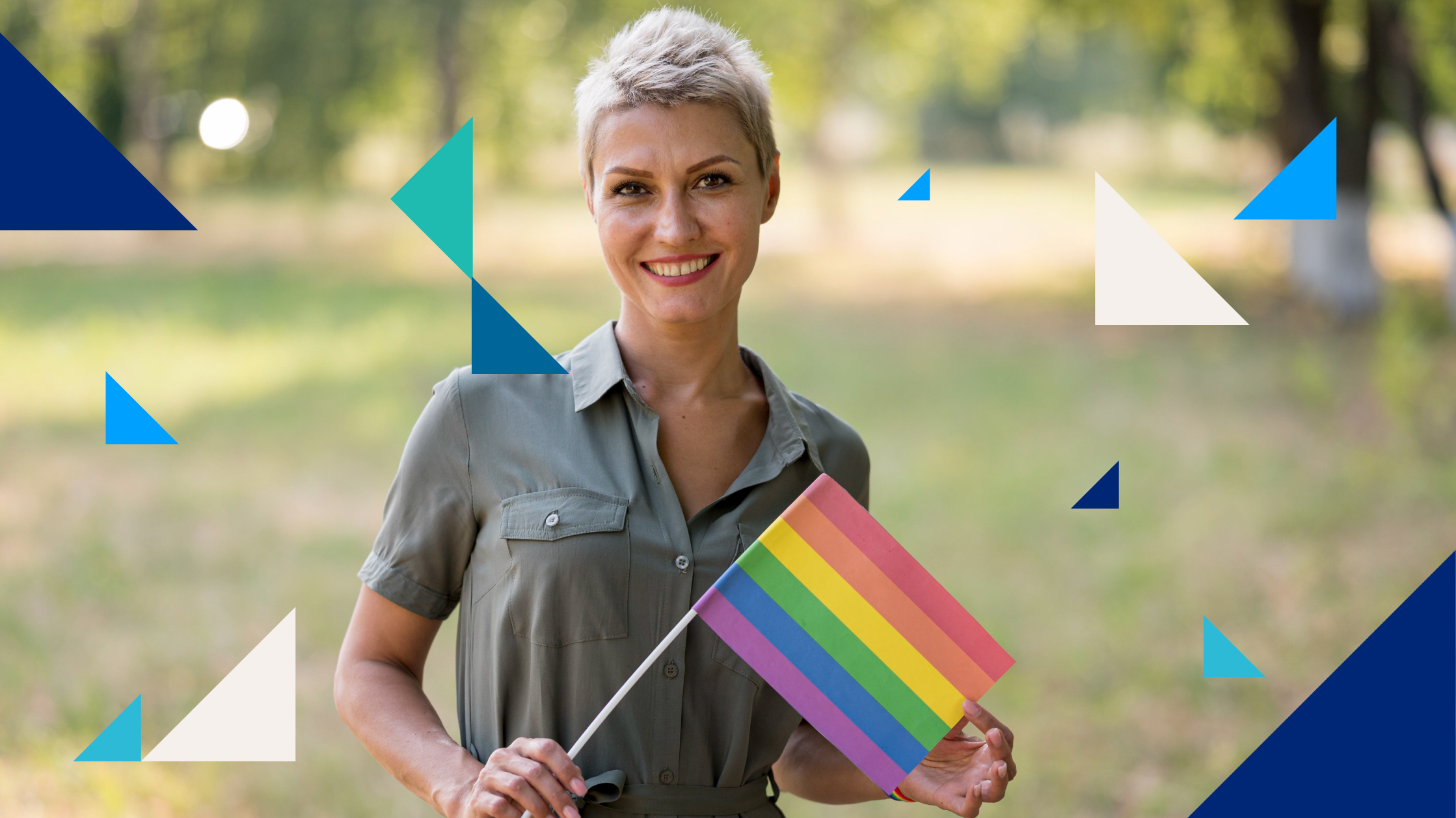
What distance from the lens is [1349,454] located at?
8.47 m

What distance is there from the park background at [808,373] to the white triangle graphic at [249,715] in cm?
206

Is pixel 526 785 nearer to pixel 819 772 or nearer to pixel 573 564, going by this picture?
pixel 573 564

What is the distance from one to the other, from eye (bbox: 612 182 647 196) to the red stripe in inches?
19.4

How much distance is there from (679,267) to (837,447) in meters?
0.46

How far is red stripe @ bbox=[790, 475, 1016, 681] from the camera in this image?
1827 mm

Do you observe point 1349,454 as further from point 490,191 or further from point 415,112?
point 415,112

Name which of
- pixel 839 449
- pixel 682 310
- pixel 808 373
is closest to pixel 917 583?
pixel 839 449

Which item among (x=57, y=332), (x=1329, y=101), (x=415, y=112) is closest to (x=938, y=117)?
(x=415, y=112)

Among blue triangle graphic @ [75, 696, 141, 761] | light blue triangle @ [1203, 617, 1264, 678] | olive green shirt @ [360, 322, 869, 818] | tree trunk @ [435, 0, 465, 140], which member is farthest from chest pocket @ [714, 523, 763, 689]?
tree trunk @ [435, 0, 465, 140]

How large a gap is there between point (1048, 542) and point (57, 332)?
8.93 m

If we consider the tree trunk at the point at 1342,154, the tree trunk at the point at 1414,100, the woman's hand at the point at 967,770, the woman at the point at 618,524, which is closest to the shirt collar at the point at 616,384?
the woman at the point at 618,524

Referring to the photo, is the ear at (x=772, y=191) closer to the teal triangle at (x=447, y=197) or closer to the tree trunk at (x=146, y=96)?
the teal triangle at (x=447, y=197)

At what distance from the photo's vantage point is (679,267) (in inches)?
71.1

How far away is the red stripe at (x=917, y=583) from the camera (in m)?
1.83
